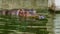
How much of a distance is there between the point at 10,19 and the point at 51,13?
22.0 inches

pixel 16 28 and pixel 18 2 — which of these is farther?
pixel 18 2

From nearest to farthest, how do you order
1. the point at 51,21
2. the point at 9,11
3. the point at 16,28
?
1. the point at 16,28
2. the point at 51,21
3. the point at 9,11

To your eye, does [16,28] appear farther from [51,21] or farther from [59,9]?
[59,9]

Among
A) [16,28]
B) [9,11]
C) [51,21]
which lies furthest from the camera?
[9,11]

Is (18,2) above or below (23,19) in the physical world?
above

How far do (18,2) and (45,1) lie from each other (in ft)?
1.25

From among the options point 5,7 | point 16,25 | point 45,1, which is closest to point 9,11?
point 5,7

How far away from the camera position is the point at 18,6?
2.47 metres

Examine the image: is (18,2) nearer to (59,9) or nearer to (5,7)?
(5,7)

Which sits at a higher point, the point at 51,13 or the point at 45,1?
the point at 45,1

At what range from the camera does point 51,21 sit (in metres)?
2.19

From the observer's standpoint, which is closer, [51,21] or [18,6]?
[51,21]

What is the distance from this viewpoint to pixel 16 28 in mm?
2047

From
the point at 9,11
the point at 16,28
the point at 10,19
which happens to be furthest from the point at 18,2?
the point at 16,28
